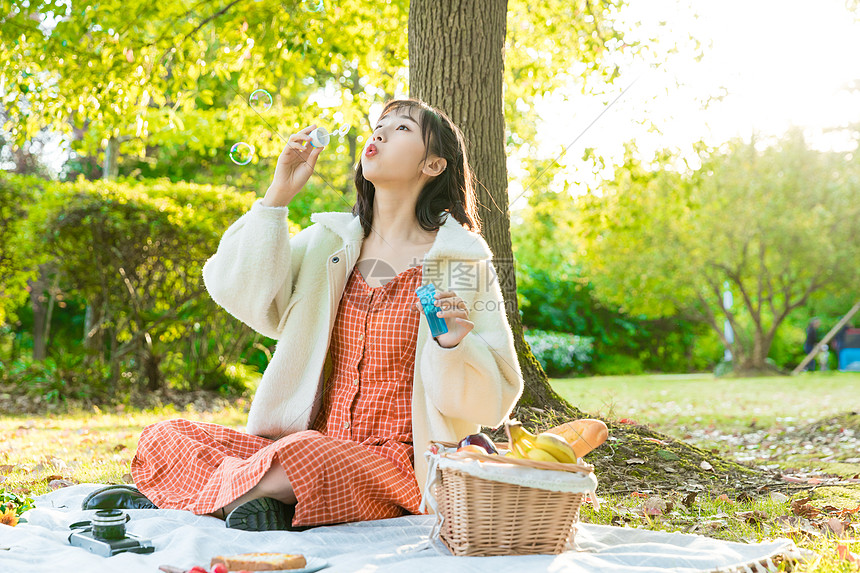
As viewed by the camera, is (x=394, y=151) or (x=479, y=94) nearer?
(x=394, y=151)

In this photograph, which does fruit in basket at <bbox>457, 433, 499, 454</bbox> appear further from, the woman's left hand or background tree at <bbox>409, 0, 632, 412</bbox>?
background tree at <bbox>409, 0, 632, 412</bbox>

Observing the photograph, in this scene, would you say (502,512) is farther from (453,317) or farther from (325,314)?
(325,314)

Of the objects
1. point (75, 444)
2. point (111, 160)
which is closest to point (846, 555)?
point (75, 444)

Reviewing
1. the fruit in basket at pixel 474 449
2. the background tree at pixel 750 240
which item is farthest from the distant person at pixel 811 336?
the fruit in basket at pixel 474 449

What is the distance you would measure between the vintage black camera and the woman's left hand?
3.65 feet

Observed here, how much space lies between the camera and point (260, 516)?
256 centimetres

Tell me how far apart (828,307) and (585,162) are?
1625cm

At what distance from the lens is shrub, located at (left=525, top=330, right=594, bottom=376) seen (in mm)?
16219

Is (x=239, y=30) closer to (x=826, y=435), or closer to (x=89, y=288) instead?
(x=89, y=288)

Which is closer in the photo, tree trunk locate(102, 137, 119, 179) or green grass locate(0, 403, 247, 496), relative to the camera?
green grass locate(0, 403, 247, 496)

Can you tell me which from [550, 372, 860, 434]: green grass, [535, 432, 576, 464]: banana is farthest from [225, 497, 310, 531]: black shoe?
[550, 372, 860, 434]: green grass

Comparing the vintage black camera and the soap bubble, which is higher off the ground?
→ the soap bubble

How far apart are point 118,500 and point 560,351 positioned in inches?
560

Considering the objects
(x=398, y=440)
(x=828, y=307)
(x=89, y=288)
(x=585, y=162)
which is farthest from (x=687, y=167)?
(x=828, y=307)
